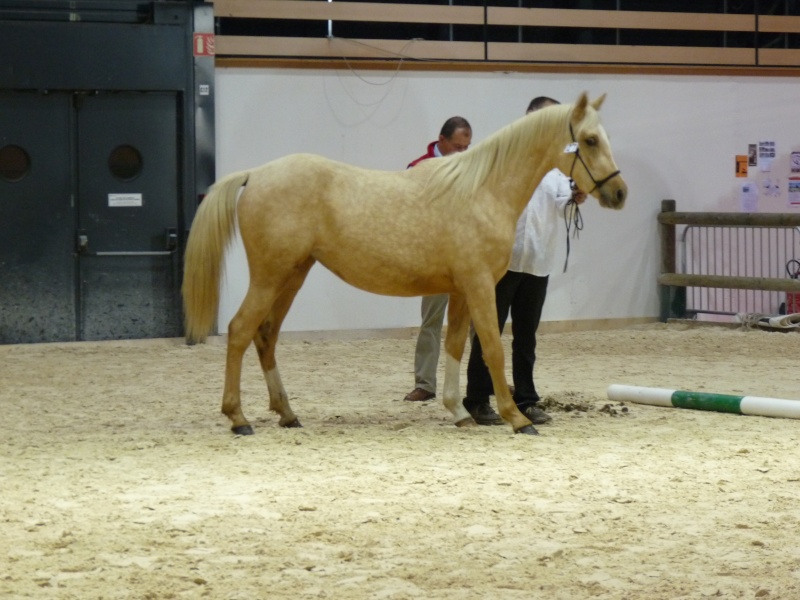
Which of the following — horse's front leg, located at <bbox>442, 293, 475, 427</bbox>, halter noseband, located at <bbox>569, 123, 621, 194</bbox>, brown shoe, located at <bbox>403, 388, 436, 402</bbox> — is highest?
halter noseband, located at <bbox>569, 123, 621, 194</bbox>

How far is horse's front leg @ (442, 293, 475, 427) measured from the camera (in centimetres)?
662

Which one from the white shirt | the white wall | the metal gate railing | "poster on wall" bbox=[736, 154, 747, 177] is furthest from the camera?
"poster on wall" bbox=[736, 154, 747, 177]

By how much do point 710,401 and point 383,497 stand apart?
8.78 feet

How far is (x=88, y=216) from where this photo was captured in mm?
10773

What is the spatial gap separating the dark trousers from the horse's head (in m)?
0.74

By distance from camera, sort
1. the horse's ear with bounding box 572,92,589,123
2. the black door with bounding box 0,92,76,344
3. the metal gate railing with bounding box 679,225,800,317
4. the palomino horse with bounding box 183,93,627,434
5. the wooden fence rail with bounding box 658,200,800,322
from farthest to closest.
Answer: the metal gate railing with bounding box 679,225,800,317, the wooden fence rail with bounding box 658,200,800,322, the black door with bounding box 0,92,76,344, the palomino horse with bounding box 183,93,627,434, the horse's ear with bounding box 572,92,589,123

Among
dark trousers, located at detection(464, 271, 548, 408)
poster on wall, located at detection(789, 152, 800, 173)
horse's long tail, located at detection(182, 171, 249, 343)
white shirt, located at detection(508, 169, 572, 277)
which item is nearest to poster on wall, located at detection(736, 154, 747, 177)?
poster on wall, located at detection(789, 152, 800, 173)

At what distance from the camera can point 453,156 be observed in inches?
260

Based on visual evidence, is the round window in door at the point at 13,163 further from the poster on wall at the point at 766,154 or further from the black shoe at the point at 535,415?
the poster on wall at the point at 766,154

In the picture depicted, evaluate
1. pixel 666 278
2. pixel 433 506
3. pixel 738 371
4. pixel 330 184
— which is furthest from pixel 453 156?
pixel 666 278

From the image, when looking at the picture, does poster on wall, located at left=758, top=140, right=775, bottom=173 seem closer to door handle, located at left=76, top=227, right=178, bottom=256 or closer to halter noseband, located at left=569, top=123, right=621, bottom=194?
door handle, located at left=76, top=227, right=178, bottom=256

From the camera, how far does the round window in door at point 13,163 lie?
10.6 meters

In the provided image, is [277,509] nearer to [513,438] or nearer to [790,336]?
[513,438]

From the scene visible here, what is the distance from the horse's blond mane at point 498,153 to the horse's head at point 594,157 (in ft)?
0.33
